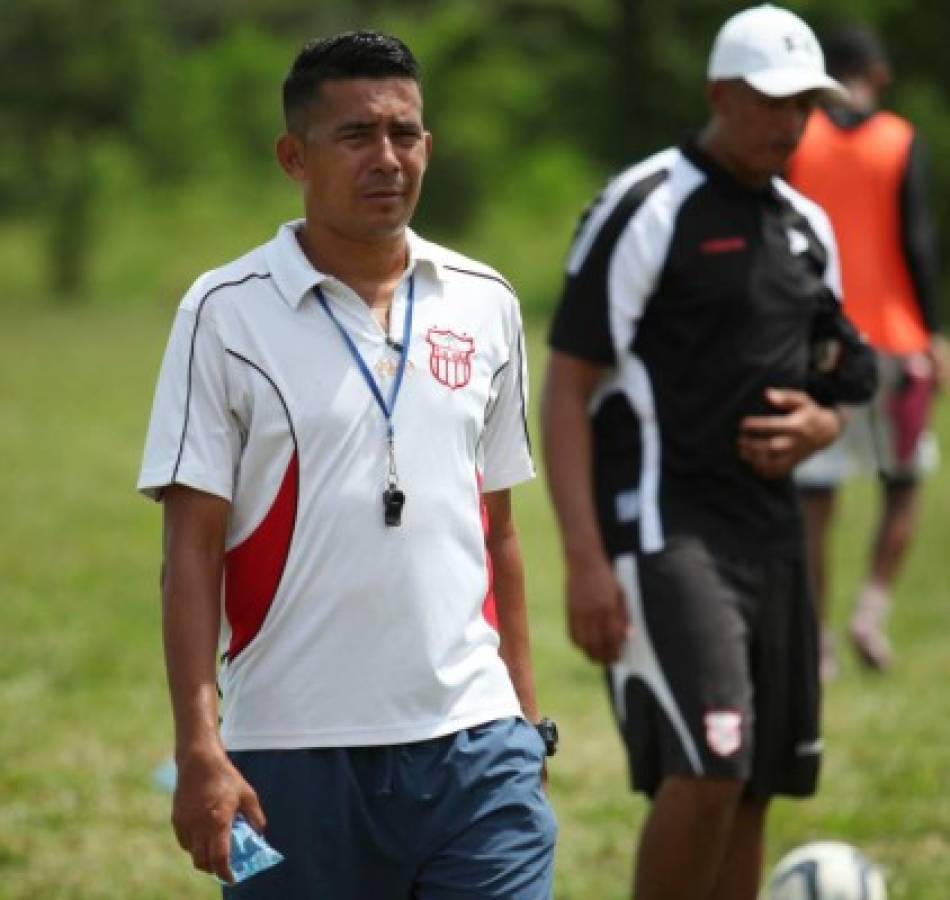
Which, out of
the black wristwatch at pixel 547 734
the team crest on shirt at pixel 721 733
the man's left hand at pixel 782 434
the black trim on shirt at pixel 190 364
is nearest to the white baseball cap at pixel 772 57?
the man's left hand at pixel 782 434

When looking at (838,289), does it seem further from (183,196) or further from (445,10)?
(445,10)

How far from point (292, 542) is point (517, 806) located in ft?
2.05

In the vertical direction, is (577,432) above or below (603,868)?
above

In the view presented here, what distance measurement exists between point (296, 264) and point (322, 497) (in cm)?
42

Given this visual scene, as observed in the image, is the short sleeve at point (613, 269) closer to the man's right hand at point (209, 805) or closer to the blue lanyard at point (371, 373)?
the blue lanyard at point (371, 373)

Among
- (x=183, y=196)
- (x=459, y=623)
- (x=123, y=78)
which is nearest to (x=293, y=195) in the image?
(x=183, y=196)

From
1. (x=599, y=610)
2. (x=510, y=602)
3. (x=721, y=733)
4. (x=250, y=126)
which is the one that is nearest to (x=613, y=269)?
(x=599, y=610)

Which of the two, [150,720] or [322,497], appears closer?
[322,497]

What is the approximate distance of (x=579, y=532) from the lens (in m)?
5.98

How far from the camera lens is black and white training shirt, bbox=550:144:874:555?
234 inches

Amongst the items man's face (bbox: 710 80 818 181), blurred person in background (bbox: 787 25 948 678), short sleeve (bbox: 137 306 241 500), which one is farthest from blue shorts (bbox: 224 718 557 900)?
blurred person in background (bbox: 787 25 948 678)

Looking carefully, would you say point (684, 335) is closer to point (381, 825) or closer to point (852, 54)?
point (381, 825)

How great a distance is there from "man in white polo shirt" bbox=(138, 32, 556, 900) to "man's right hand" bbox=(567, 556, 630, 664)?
1.48 meters

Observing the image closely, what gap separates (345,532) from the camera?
4.32 metres
